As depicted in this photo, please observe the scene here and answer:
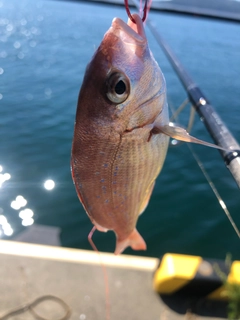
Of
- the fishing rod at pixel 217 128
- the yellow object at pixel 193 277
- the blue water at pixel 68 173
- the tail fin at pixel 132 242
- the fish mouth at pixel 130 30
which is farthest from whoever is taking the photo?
the blue water at pixel 68 173

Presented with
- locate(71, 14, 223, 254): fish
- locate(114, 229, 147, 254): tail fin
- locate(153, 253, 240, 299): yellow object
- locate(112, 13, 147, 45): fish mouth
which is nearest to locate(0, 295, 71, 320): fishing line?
locate(153, 253, 240, 299): yellow object

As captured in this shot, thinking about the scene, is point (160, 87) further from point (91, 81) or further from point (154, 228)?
point (154, 228)

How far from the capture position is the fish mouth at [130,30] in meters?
1.21

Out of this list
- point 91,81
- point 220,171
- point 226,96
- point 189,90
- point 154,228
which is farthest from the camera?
point 226,96

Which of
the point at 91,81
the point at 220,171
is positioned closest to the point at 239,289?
the point at 91,81

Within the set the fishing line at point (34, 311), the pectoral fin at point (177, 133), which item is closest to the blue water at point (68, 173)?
the pectoral fin at point (177, 133)

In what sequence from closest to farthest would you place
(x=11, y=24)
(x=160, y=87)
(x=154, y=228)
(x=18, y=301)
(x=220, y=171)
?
(x=160, y=87)
(x=18, y=301)
(x=154, y=228)
(x=220, y=171)
(x=11, y=24)

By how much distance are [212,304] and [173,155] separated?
422cm

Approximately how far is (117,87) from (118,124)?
0.15 metres

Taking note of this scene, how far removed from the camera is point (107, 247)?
4441 mm

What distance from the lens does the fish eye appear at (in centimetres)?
123

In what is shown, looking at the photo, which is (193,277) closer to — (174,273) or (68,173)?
(174,273)

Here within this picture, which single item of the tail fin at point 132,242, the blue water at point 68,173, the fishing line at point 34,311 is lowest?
the tail fin at point 132,242

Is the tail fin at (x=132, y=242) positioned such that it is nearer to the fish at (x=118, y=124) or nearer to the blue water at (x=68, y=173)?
the fish at (x=118, y=124)
